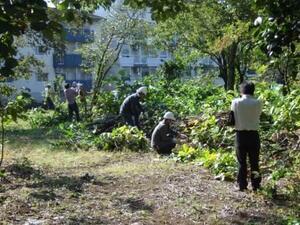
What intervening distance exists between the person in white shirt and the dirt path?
301 millimetres

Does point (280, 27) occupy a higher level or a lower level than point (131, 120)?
higher

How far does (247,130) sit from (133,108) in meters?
7.35

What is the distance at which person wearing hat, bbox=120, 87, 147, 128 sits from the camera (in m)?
14.9

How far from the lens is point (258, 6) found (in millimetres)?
5707

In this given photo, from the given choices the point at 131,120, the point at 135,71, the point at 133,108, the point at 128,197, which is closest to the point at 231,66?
the point at 131,120

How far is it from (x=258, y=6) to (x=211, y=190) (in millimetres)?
3488

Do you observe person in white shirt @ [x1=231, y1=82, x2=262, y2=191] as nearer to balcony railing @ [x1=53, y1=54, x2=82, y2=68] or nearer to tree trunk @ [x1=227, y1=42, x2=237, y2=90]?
tree trunk @ [x1=227, y1=42, x2=237, y2=90]

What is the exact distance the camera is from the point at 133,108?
15.0m

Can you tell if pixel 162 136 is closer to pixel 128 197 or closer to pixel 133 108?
pixel 133 108

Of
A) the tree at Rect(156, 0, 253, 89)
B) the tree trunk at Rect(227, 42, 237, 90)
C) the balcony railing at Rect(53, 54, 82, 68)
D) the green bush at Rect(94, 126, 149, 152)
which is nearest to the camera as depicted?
the green bush at Rect(94, 126, 149, 152)

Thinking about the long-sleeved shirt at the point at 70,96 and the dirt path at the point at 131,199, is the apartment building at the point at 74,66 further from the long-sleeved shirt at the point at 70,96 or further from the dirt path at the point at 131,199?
the dirt path at the point at 131,199

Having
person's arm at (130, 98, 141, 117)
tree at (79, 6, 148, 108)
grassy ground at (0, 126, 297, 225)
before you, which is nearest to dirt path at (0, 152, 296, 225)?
grassy ground at (0, 126, 297, 225)

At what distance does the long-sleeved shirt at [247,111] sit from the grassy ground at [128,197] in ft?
3.34

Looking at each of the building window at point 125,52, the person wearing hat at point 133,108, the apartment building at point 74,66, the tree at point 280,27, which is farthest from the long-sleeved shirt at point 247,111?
the building window at point 125,52
